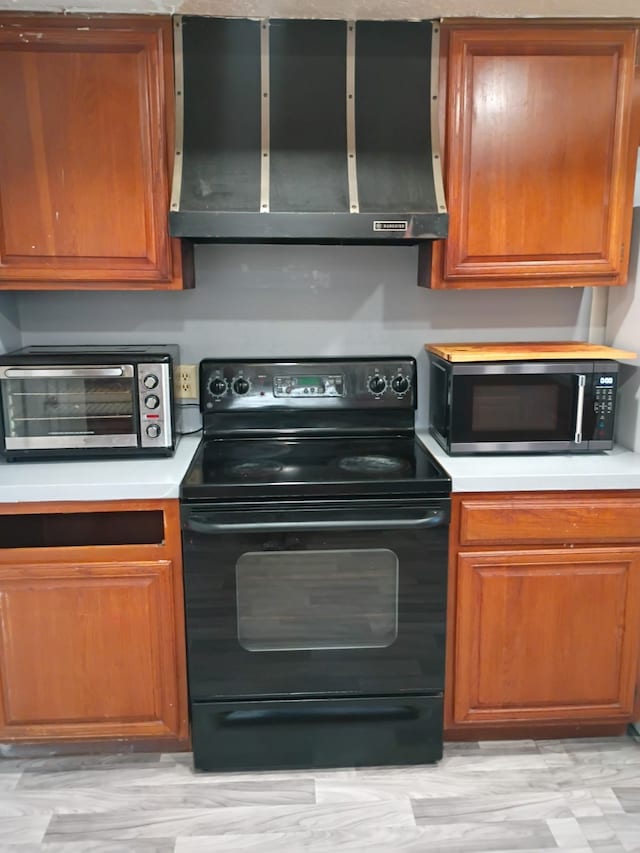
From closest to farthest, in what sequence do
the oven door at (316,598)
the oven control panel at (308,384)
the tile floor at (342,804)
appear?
the tile floor at (342,804)
the oven door at (316,598)
the oven control panel at (308,384)

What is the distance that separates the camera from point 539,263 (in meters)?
2.19

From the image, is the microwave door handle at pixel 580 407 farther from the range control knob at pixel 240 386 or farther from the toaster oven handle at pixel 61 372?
the toaster oven handle at pixel 61 372

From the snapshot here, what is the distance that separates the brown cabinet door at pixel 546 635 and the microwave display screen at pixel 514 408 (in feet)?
1.28

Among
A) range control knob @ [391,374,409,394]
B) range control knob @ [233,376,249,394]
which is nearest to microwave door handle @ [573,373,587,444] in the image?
range control knob @ [391,374,409,394]

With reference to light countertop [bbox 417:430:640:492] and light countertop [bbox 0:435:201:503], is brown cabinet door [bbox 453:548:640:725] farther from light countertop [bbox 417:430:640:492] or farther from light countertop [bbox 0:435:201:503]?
light countertop [bbox 0:435:201:503]

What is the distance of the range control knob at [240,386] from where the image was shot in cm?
240

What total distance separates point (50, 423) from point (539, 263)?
61.9 inches

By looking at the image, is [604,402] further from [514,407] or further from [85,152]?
[85,152]

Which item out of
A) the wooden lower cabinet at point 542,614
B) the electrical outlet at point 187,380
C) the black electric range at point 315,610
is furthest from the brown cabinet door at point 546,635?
the electrical outlet at point 187,380

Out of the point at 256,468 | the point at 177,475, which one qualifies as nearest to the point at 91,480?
the point at 177,475

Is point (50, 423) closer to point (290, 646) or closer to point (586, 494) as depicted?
point (290, 646)

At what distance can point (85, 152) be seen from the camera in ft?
6.70

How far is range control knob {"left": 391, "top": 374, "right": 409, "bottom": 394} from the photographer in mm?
2438

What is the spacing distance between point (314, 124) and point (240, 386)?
86 centimetres
